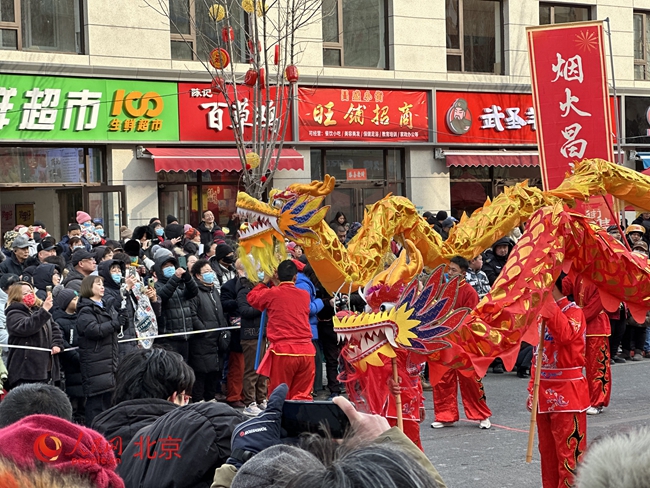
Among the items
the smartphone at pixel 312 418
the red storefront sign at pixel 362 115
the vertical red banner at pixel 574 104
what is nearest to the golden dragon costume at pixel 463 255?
the smartphone at pixel 312 418

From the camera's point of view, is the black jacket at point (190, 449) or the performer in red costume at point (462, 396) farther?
the performer in red costume at point (462, 396)

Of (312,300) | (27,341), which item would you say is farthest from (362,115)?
(27,341)

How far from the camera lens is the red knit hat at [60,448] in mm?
2301

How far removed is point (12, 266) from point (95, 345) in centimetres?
294

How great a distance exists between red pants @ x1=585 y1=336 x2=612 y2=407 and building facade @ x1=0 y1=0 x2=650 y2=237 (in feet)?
29.8

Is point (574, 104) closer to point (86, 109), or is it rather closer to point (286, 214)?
point (286, 214)

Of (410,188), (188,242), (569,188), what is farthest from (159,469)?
(410,188)

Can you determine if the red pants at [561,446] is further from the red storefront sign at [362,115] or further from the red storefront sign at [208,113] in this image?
the red storefront sign at [362,115]

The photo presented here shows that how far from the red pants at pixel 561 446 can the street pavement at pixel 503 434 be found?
0.74ft

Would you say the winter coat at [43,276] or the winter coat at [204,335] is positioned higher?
the winter coat at [43,276]

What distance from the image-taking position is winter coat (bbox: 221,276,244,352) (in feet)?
35.2

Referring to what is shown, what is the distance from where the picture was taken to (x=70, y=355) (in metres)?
8.77

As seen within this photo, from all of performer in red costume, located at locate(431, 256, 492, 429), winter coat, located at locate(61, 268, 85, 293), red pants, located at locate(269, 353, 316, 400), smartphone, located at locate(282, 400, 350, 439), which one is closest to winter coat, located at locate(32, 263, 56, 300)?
winter coat, located at locate(61, 268, 85, 293)

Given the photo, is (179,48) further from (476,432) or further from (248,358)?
(476,432)
